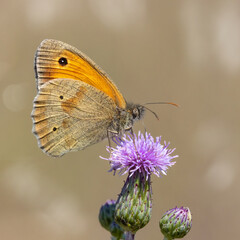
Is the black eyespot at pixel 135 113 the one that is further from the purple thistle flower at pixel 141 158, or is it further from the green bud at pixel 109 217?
the green bud at pixel 109 217

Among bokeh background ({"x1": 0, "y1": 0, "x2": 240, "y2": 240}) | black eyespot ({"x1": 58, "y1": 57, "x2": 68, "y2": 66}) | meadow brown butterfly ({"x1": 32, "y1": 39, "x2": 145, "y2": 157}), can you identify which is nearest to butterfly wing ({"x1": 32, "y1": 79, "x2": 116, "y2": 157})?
meadow brown butterfly ({"x1": 32, "y1": 39, "x2": 145, "y2": 157})

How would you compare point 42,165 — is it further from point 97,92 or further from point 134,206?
point 134,206

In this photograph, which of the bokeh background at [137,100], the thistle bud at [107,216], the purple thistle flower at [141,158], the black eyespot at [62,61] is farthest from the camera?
the bokeh background at [137,100]

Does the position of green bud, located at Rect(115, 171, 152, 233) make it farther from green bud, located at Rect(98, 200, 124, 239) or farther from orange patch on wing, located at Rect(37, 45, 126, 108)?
orange patch on wing, located at Rect(37, 45, 126, 108)

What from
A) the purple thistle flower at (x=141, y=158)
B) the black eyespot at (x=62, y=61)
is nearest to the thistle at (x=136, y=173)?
the purple thistle flower at (x=141, y=158)

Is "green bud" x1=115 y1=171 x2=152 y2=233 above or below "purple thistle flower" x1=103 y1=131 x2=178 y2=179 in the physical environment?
below

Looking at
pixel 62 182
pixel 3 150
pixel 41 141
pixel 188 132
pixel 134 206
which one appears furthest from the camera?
pixel 188 132

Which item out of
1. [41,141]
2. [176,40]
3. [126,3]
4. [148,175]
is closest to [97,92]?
[41,141]
